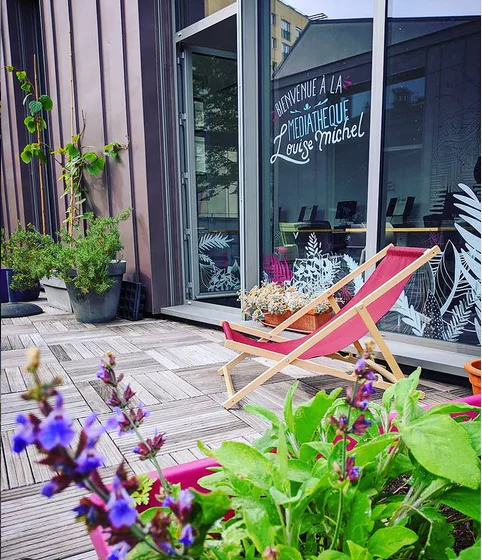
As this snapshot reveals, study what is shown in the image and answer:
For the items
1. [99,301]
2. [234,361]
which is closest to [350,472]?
[234,361]

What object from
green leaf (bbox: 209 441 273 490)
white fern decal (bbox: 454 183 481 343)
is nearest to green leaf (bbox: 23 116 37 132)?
white fern decal (bbox: 454 183 481 343)

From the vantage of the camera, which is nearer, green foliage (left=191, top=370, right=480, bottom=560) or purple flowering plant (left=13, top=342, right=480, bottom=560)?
purple flowering plant (left=13, top=342, right=480, bottom=560)

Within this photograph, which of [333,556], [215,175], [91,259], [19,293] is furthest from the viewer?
[19,293]

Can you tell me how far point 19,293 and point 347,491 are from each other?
5717mm

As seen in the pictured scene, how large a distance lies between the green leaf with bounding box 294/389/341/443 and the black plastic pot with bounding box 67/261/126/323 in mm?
3661

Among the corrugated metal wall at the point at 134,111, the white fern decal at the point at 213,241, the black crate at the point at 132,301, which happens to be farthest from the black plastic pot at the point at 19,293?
the white fern decal at the point at 213,241

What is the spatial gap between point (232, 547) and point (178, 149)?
13.5 ft

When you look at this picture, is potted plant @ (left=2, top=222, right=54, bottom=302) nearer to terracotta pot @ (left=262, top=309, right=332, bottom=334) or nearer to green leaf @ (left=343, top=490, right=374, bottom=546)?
terracotta pot @ (left=262, top=309, right=332, bottom=334)

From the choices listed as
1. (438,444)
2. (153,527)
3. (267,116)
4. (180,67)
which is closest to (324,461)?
(438,444)

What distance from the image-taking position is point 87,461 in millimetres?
370

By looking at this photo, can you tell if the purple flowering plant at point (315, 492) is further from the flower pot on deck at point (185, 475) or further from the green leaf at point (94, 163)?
the green leaf at point (94, 163)

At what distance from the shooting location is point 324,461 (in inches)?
25.9

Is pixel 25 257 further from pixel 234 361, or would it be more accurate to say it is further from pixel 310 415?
pixel 310 415

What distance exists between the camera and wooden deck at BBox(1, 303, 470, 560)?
134 cm
